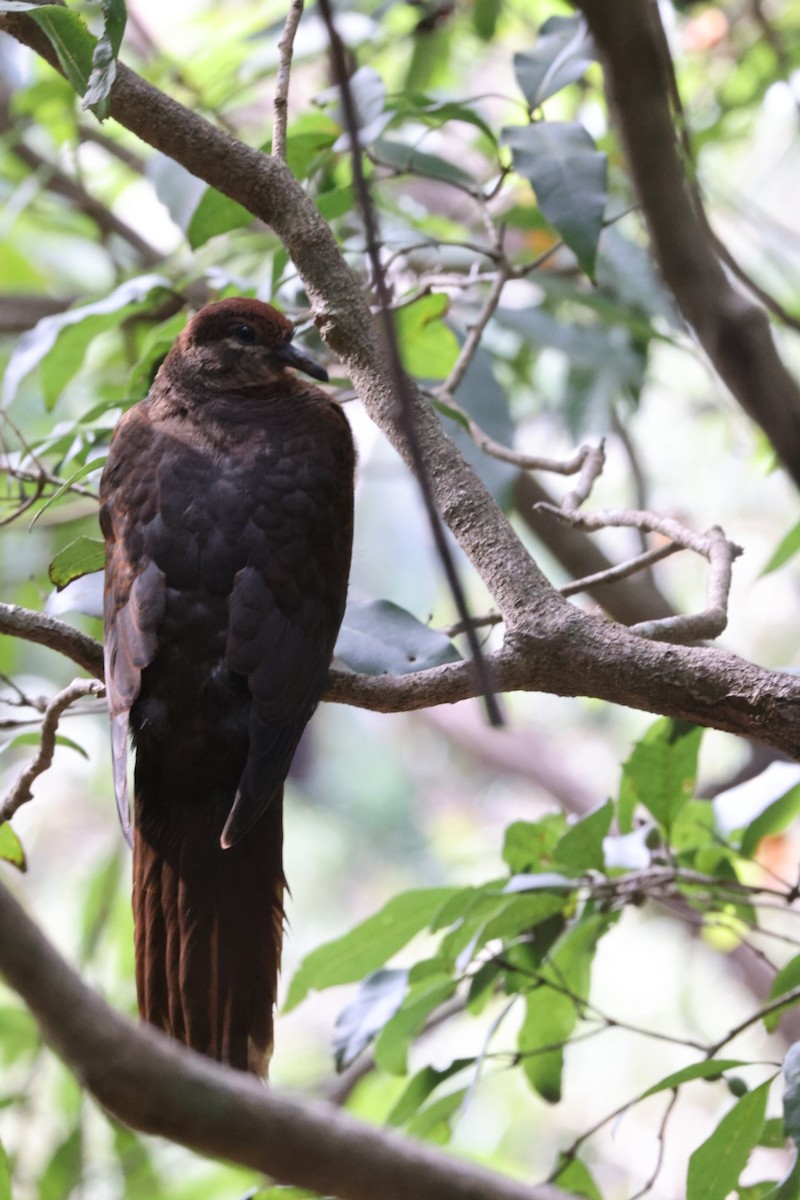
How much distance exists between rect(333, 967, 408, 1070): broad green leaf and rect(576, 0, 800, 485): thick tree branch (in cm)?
105

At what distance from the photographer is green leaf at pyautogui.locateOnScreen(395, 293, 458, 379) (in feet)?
6.56

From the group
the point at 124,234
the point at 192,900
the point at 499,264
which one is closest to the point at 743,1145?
the point at 192,900

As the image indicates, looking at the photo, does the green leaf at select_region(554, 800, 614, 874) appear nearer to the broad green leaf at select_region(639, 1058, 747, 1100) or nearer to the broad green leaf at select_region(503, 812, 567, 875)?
the broad green leaf at select_region(503, 812, 567, 875)

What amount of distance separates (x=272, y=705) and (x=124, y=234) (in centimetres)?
187

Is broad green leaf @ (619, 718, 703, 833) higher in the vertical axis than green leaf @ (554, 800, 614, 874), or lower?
higher

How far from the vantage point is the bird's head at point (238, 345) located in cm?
205

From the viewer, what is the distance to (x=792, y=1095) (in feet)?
3.91

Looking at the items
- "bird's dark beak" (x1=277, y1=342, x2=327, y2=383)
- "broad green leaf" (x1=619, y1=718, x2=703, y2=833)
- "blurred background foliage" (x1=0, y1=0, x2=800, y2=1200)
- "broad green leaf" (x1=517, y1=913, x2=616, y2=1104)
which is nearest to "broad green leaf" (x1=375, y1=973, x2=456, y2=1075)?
"blurred background foliage" (x1=0, y1=0, x2=800, y2=1200)

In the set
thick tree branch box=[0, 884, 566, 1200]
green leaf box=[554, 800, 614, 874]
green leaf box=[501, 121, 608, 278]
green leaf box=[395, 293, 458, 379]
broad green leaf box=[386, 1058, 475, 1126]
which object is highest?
green leaf box=[395, 293, 458, 379]

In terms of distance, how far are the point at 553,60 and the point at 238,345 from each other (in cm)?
64

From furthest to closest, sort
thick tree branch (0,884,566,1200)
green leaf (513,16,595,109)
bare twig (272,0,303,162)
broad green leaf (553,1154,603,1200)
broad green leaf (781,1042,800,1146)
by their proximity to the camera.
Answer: green leaf (513,16,595,109)
broad green leaf (553,1154,603,1200)
bare twig (272,0,303,162)
broad green leaf (781,1042,800,1146)
thick tree branch (0,884,566,1200)

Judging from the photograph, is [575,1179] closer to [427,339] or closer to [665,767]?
[665,767]

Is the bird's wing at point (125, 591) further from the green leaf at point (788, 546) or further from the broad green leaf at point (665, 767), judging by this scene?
the green leaf at point (788, 546)

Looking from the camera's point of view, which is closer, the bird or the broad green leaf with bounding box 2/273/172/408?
the bird
